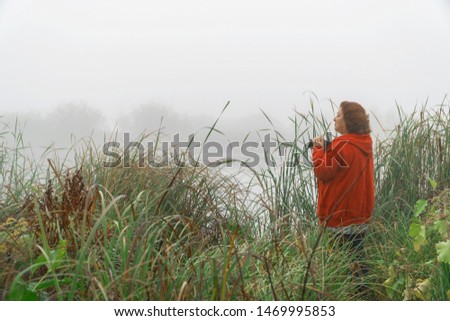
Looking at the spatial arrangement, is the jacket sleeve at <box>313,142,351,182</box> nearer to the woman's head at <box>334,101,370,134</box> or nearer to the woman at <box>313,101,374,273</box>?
the woman at <box>313,101,374,273</box>

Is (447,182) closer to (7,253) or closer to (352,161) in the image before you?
(352,161)

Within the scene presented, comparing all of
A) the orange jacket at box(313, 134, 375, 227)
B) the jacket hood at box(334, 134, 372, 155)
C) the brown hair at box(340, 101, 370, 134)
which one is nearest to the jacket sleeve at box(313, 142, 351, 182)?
the orange jacket at box(313, 134, 375, 227)

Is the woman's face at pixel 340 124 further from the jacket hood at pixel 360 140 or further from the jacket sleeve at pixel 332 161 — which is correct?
the jacket sleeve at pixel 332 161

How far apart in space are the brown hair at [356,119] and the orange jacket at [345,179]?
2.4 inches

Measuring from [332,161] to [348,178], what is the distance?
0.60 feet

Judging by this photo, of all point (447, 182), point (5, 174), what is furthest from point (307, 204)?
point (5, 174)

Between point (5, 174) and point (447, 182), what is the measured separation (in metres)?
4.07

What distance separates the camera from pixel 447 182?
643 cm

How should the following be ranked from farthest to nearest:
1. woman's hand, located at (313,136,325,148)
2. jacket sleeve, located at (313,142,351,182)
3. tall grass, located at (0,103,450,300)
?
1. woman's hand, located at (313,136,325,148)
2. jacket sleeve, located at (313,142,351,182)
3. tall grass, located at (0,103,450,300)

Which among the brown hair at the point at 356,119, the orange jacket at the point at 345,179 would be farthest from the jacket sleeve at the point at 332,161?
the brown hair at the point at 356,119

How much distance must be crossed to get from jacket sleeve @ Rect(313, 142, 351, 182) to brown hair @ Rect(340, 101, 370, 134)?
0.86 ft

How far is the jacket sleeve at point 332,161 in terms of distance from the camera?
5316 millimetres

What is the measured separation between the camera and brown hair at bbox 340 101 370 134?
18.3 feet
